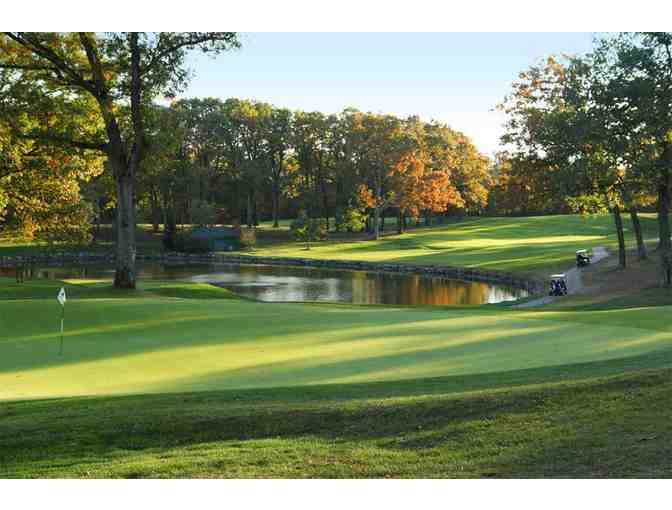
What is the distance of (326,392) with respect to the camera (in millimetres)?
12039

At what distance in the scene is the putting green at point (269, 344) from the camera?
13.7 m

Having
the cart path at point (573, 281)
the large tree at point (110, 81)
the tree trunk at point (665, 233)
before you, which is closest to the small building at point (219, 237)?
the cart path at point (573, 281)

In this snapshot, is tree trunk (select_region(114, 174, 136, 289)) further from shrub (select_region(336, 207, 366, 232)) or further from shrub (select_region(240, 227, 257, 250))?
shrub (select_region(336, 207, 366, 232))

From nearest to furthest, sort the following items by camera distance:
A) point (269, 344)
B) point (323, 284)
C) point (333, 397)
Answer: point (333, 397) < point (269, 344) < point (323, 284)

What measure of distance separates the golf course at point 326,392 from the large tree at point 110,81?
383 inches

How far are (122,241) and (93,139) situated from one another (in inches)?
180

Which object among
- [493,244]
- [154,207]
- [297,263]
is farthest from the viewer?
[154,207]

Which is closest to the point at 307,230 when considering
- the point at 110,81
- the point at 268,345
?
the point at 110,81

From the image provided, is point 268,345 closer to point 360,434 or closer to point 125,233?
point 360,434

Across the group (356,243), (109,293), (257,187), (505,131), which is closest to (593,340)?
(109,293)

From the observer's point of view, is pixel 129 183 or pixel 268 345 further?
pixel 129 183

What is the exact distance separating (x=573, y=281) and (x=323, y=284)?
17057mm

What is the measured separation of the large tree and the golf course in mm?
9738
